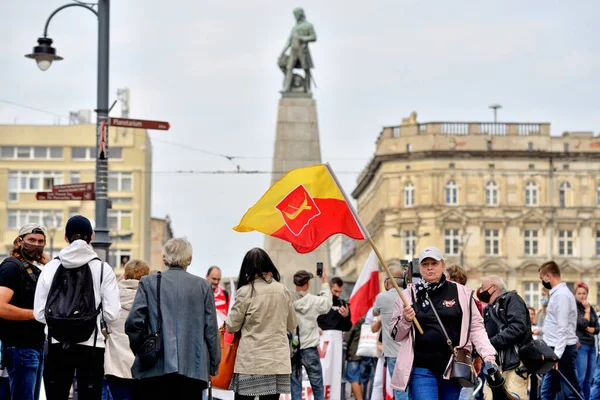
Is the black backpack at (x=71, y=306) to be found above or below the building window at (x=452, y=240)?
below

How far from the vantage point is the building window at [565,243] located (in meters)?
96.6

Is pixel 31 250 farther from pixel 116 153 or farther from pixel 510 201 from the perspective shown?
pixel 116 153

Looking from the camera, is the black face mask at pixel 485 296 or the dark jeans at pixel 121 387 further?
the black face mask at pixel 485 296

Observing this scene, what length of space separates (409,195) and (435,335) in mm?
87628

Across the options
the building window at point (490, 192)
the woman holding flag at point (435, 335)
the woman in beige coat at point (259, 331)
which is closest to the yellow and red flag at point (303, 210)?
the woman in beige coat at point (259, 331)

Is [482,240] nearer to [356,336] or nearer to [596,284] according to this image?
[596,284]

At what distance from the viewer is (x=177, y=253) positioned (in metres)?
10.3

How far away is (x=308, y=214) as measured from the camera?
12734mm

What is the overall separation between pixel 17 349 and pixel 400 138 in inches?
3495

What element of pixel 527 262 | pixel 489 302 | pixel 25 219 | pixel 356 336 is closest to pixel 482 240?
pixel 527 262

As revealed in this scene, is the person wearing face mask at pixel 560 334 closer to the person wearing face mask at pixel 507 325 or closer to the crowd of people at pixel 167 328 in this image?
the person wearing face mask at pixel 507 325

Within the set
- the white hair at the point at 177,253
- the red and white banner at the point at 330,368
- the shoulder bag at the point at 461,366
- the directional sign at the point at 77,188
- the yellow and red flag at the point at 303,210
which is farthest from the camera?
the directional sign at the point at 77,188

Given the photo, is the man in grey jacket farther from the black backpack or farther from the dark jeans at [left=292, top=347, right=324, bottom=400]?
the black backpack

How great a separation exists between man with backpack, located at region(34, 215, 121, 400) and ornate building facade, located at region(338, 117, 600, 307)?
85.3 m
